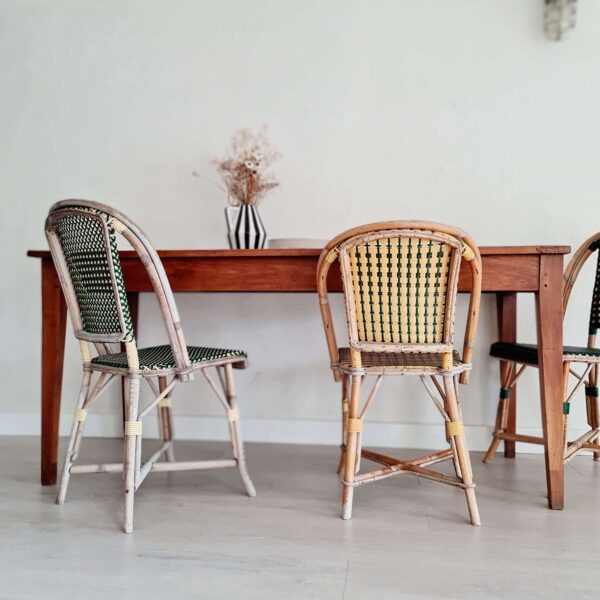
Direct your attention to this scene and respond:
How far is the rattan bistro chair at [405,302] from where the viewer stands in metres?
1.62

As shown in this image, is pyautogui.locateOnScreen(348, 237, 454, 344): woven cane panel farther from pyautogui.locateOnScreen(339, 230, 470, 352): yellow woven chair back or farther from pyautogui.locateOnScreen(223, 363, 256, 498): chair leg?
pyautogui.locateOnScreen(223, 363, 256, 498): chair leg

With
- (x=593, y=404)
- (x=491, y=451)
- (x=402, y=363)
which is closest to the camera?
(x=402, y=363)

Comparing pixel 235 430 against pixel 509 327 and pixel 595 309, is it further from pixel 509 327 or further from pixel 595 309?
pixel 595 309

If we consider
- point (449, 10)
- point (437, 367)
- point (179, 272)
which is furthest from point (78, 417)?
point (449, 10)

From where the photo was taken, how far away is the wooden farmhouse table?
179cm

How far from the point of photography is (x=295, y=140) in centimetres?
267

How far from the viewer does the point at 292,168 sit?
8.75 feet

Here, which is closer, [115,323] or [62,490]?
[115,323]

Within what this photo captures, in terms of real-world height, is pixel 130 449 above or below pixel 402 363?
below

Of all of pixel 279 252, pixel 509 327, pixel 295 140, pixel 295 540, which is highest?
pixel 295 140

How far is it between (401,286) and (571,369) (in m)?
1.00

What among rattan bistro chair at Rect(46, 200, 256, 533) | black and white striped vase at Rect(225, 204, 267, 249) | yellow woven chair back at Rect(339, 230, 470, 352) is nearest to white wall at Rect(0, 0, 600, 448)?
black and white striped vase at Rect(225, 204, 267, 249)

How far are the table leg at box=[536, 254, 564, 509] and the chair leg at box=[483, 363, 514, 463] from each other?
18.6 inches

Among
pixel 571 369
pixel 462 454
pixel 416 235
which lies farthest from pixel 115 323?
pixel 571 369
